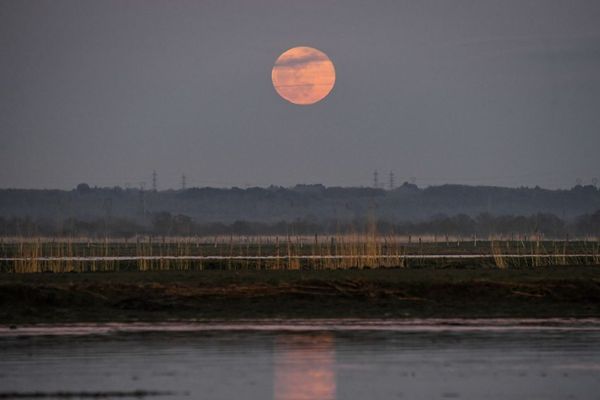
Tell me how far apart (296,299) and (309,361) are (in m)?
15.0

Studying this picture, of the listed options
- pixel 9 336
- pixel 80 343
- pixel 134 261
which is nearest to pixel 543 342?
pixel 80 343

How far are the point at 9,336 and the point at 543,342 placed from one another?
431 inches

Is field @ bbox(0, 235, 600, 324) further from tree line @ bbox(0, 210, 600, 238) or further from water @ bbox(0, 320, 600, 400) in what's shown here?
tree line @ bbox(0, 210, 600, 238)

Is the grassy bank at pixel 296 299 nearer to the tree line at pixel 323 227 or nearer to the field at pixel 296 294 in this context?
the field at pixel 296 294

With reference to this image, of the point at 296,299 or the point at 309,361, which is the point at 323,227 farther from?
the point at 309,361

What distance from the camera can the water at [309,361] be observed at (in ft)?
62.0

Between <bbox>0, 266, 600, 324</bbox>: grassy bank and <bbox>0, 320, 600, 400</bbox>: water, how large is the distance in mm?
3850

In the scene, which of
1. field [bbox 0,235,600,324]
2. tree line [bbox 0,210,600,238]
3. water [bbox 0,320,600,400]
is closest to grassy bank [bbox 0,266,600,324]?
field [bbox 0,235,600,324]

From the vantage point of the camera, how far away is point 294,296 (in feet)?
122

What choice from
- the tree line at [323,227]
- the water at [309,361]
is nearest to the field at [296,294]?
the water at [309,361]

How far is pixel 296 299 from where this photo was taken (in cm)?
3700

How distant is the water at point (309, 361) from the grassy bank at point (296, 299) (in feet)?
12.6

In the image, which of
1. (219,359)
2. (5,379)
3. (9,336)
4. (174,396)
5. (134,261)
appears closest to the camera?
(174,396)

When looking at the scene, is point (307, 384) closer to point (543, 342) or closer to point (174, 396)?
point (174, 396)
